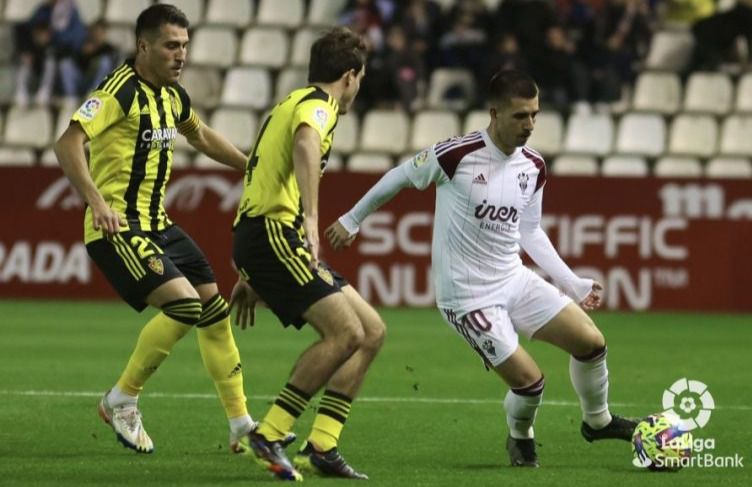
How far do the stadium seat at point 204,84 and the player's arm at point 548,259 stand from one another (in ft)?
43.9

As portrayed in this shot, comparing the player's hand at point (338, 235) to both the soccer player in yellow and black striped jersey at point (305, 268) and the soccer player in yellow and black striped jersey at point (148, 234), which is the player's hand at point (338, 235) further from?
the soccer player in yellow and black striped jersey at point (148, 234)

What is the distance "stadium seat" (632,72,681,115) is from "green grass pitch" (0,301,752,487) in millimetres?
4237

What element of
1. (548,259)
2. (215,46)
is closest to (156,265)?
(548,259)

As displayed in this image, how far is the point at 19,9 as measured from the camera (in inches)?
904

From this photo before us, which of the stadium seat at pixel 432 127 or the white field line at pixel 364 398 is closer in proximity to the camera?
the white field line at pixel 364 398

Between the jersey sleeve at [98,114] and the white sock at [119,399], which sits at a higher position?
the jersey sleeve at [98,114]

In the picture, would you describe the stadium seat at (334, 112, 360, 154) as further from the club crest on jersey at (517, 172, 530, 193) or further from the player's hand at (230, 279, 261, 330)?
the player's hand at (230, 279, 261, 330)

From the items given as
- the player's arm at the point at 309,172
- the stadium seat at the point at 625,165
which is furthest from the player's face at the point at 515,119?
the stadium seat at the point at 625,165

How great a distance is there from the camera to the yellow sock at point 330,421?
770 centimetres

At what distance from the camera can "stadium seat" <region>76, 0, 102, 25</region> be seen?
22938 mm

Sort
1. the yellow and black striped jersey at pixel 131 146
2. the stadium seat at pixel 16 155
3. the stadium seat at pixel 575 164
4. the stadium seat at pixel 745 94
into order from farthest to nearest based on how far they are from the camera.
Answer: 1. the stadium seat at pixel 16 155
2. the stadium seat at pixel 745 94
3. the stadium seat at pixel 575 164
4. the yellow and black striped jersey at pixel 131 146

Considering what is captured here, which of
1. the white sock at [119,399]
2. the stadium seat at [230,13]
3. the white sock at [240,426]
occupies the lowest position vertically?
the white sock at [240,426]

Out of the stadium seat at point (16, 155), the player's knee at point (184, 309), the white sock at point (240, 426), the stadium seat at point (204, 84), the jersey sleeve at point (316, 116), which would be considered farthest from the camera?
the stadium seat at point (204, 84)

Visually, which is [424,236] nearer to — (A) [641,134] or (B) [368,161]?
(B) [368,161]
